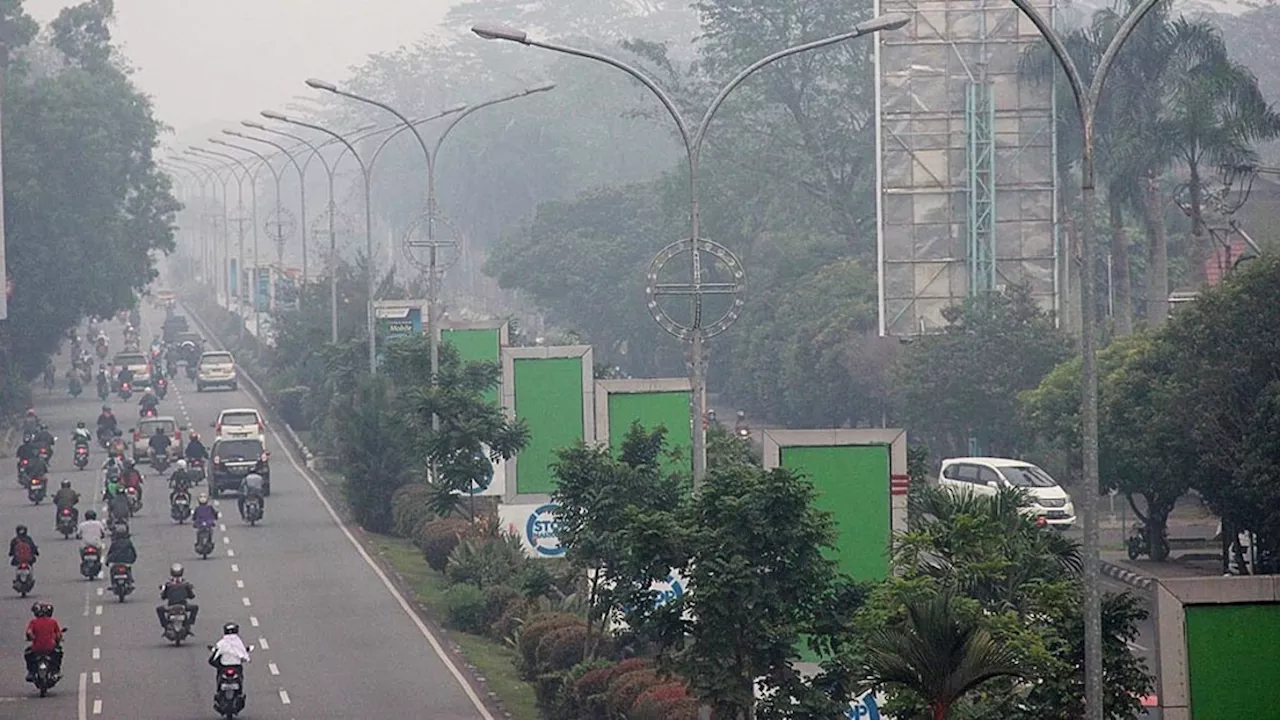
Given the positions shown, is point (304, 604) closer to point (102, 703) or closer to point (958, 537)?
point (102, 703)

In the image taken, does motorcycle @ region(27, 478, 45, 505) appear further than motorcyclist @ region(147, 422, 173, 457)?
No

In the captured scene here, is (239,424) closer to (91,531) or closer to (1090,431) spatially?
(91,531)

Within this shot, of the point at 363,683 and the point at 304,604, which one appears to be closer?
the point at 363,683

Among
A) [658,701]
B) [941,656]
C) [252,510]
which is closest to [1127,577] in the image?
[658,701]

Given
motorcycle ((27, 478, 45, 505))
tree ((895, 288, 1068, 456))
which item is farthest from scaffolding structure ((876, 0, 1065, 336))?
motorcycle ((27, 478, 45, 505))

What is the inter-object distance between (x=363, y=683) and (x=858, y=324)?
38.3 m

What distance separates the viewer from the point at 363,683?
1196 inches

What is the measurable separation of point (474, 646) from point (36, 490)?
20.8 m

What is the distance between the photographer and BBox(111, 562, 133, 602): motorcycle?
1486 inches

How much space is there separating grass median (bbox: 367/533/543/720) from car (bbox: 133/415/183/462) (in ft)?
40.7

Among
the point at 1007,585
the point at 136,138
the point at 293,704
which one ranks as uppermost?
the point at 136,138

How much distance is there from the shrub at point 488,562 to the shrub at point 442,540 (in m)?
1.19

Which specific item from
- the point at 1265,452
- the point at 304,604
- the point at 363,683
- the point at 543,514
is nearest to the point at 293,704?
the point at 363,683

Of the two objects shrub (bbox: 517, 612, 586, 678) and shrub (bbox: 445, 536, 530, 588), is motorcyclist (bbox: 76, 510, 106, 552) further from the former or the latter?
shrub (bbox: 517, 612, 586, 678)
